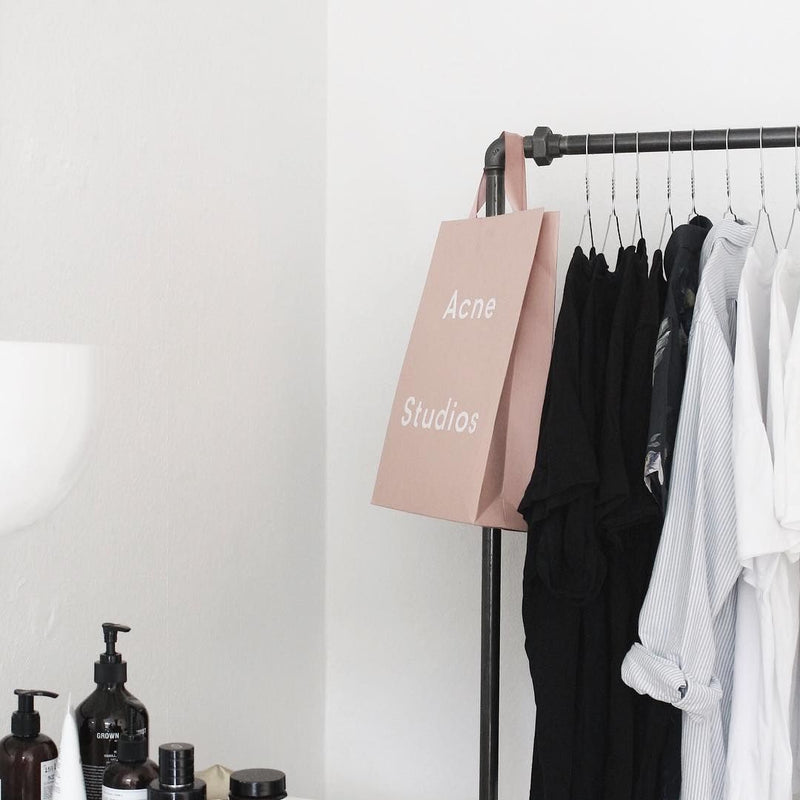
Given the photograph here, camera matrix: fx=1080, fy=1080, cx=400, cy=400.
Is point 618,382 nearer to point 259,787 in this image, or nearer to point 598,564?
point 598,564

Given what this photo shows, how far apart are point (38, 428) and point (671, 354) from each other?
34.3 inches

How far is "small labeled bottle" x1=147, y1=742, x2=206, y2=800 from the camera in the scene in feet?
2.73

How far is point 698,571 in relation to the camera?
1.29 metres

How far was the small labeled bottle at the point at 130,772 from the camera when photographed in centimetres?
85

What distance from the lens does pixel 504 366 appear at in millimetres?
1403

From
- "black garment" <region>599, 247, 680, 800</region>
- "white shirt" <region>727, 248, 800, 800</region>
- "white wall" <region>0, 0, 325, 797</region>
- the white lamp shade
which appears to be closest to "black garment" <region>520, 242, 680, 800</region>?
"black garment" <region>599, 247, 680, 800</region>

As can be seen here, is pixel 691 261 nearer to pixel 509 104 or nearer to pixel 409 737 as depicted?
pixel 509 104

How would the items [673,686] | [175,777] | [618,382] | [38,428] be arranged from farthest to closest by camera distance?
[618,382] → [673,686] → [175,777] → [38,428]

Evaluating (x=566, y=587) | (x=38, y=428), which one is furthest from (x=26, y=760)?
(x=566, y=587)

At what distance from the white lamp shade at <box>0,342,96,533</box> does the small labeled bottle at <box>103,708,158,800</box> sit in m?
0.25

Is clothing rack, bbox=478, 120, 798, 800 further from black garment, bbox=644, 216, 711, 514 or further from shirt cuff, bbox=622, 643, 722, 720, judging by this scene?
shirt cuff, bbox=622, 643, 722, 720

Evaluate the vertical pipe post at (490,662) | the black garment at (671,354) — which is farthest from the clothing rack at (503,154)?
the black garment at (671,354)

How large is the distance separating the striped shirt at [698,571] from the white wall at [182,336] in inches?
25.5

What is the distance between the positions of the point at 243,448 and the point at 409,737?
0.69m
